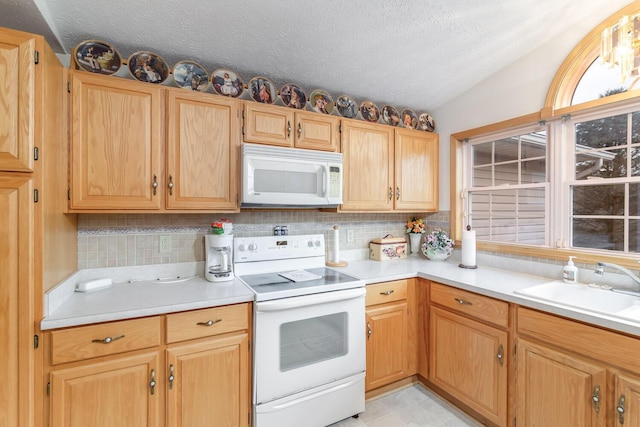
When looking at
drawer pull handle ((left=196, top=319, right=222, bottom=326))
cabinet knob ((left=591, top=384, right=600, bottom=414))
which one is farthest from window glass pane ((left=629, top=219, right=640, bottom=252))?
drawer pull handle ((left=196, top=319, right=222, bottom=326))

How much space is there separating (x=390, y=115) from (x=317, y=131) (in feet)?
2.81

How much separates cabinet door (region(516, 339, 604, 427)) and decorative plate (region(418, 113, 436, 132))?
6.27 feet

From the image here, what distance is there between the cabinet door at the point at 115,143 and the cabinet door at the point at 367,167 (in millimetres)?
1265

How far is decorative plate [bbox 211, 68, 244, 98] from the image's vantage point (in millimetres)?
1991

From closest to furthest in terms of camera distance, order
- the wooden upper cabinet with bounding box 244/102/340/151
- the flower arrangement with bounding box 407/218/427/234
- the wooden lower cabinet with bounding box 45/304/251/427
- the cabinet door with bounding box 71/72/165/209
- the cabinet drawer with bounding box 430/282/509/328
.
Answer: the wooden lower cabinet with bounding box 45/304/251/427 → the cabinet door with bounding box 71/72/165/209 → the cabinet drawer with bounding box 430/282/509/328 → the wooden upper cabinet with bounding box 244/102/340/151 → the flower arrangement with bounding box 407/218/427/234

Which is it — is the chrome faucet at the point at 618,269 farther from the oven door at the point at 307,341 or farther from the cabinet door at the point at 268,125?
the cabinet door at the point at 268,125

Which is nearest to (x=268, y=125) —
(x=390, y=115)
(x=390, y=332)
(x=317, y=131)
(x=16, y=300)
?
(x=317, y=131)

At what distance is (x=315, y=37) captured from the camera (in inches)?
74.9

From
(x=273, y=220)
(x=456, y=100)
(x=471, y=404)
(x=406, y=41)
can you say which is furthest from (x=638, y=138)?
(x=273, y=220)

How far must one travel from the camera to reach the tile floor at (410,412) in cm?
194

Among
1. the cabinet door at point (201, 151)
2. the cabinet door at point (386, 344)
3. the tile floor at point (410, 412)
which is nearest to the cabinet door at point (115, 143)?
the cabinet door at point (201, 151)

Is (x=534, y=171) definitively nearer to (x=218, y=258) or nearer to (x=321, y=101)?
(x=321, y=101)

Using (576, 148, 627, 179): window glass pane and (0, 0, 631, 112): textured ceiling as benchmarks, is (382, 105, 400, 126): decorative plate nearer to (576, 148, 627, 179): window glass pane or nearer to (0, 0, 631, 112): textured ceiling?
(0, 0, 631, 112): textured ceiling

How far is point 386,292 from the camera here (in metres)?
2.14
